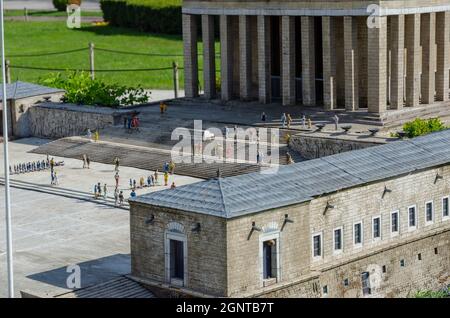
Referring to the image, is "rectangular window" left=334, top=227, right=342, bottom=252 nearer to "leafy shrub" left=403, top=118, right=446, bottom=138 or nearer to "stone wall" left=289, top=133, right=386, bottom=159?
"stone wall" left=289, top=133, right=386, bottom=159

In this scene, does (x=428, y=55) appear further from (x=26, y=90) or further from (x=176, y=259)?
(x=176, y=259)

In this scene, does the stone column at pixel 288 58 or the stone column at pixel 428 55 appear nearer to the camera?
the stone column at pixel 428 55

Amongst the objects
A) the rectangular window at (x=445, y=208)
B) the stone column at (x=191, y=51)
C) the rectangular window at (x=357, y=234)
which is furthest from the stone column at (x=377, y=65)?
the rectangular window at (x=357, y=234)

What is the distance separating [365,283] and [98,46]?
283ft

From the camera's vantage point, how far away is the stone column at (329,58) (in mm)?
91500

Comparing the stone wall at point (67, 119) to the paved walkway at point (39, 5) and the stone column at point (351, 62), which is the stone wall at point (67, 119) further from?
the paved walkway at point (39, 5)

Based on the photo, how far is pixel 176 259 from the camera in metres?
58.6

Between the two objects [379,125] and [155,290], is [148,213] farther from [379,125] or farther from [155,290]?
[379,125]

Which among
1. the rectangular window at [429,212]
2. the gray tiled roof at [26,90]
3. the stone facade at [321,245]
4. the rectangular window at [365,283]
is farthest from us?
the gray tiled roof at [26,90]

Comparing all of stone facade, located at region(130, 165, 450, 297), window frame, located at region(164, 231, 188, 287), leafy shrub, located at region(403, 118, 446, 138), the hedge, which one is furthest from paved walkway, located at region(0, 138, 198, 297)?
the hedge

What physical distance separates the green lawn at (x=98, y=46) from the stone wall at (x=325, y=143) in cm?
4024

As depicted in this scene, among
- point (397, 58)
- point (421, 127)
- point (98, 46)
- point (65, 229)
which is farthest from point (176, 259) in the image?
point (98, 46)
